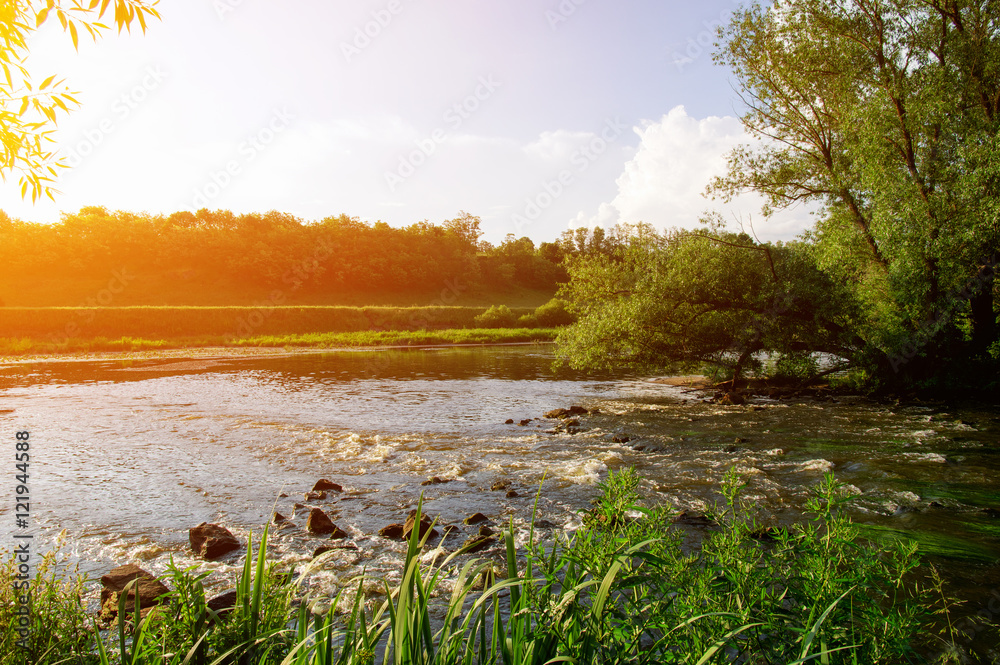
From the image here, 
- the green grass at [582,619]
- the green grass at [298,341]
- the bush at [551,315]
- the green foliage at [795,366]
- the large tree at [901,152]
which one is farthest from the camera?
the bush at [551,315]

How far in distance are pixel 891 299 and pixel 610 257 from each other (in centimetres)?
930

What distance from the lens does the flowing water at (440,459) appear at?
7.33 metres

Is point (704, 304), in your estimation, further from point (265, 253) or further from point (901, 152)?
point (265, 253)

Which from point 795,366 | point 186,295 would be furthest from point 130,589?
point 186,295

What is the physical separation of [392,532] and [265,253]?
240ft

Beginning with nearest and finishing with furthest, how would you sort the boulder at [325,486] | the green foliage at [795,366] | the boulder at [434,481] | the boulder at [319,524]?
1. the boulder at [319,524]
2. the boulder at [325,486]
3. the boulder at [434,481]
4. the green foliage at [795,366]

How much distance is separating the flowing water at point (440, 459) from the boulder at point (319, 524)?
211 mm

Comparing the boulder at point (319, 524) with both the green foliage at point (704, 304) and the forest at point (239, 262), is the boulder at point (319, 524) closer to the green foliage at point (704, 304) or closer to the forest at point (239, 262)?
the green foliage at point (704, 304)

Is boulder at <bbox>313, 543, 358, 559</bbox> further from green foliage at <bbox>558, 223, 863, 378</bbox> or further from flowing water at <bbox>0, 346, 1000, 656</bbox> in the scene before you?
green foliage at <bbox>558, 223, 863, 378</bbox>

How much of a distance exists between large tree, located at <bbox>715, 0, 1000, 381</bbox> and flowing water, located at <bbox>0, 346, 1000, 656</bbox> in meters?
3.23

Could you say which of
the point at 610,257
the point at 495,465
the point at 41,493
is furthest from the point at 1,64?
the point at 610,257

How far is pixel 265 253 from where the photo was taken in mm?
72625

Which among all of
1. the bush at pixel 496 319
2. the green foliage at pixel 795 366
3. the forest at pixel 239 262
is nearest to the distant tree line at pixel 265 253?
the forest at pixel 239 262

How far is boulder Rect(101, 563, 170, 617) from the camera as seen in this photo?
4.76m
